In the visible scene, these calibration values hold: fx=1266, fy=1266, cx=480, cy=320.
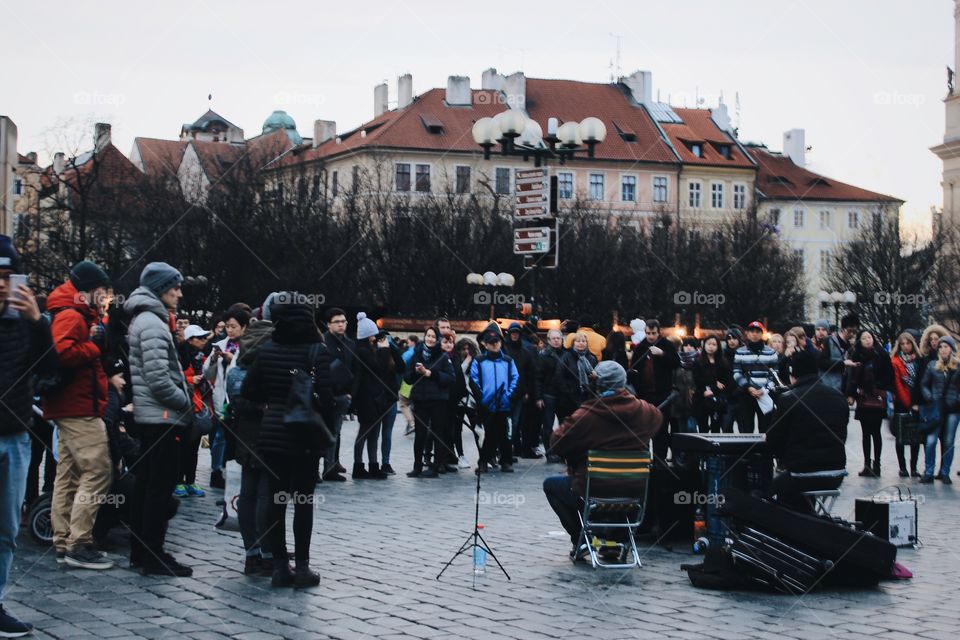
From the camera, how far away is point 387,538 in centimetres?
1084

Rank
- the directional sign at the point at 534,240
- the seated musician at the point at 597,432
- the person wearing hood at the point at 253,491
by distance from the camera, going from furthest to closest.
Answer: the directional sign at the point at 534,240, the seated musician at the point at 597,432, the person wearing hood at the point at 253,491

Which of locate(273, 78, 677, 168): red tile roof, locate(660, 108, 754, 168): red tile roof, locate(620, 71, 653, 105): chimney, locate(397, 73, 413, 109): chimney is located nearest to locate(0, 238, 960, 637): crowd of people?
locate(273, 78, 677, 168): red tile roof

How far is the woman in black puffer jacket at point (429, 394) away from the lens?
16.3 metres

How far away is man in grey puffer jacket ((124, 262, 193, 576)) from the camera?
9.02 m

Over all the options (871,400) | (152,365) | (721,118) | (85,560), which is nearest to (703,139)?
(721,118)

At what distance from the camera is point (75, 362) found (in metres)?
8.98

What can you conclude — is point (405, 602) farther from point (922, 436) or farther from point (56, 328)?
point (922, 436)

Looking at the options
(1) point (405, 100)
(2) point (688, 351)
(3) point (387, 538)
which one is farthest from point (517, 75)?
(3) point (387, 538)

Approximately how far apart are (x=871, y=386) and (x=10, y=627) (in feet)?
41.7

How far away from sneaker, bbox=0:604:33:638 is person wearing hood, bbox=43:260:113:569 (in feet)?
6.61

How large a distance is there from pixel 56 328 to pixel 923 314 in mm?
57157

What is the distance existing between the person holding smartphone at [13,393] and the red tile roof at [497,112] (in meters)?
71.6

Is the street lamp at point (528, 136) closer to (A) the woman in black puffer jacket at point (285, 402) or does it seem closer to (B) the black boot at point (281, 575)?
(A) the woman in black puffer jacket at point (285, 402)

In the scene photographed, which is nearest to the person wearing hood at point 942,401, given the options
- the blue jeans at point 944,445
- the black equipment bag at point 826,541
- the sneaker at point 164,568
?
the blue jeans at point 944,445
